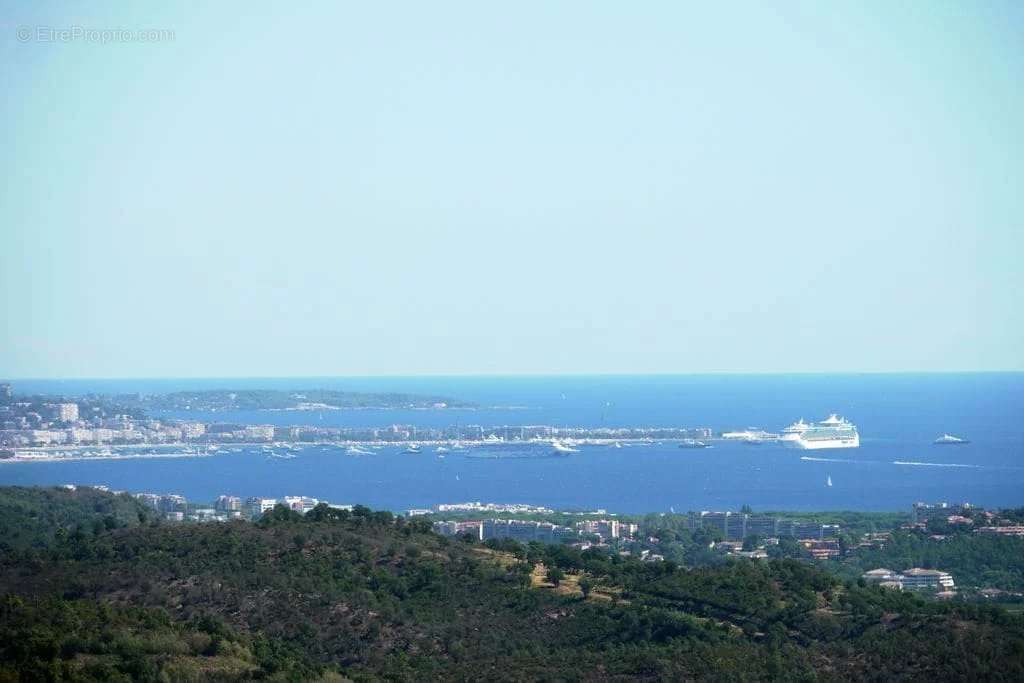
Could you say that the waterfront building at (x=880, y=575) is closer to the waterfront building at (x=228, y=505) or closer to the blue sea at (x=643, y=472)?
the blue sea at (x=643, y=472)

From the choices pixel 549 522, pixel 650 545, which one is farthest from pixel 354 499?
pixel 650 545

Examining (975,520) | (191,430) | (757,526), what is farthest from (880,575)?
(191,430)

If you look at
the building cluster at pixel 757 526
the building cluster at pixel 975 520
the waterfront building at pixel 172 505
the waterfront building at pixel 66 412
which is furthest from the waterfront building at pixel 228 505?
the waterfront building at pixel 66 412

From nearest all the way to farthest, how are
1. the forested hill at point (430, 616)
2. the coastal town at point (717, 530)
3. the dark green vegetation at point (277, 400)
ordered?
the forested hill at point (430, 616), the coastal town at point (717, 530), the dark green vegetation at point (277, 400)

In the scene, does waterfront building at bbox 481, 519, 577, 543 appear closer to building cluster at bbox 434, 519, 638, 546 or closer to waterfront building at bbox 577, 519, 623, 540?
building cluster at bbox 434, 519, 638, 546

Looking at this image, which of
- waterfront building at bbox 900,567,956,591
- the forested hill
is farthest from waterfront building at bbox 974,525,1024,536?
the forested hill

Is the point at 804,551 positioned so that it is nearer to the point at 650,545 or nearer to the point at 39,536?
the point at 650,545
